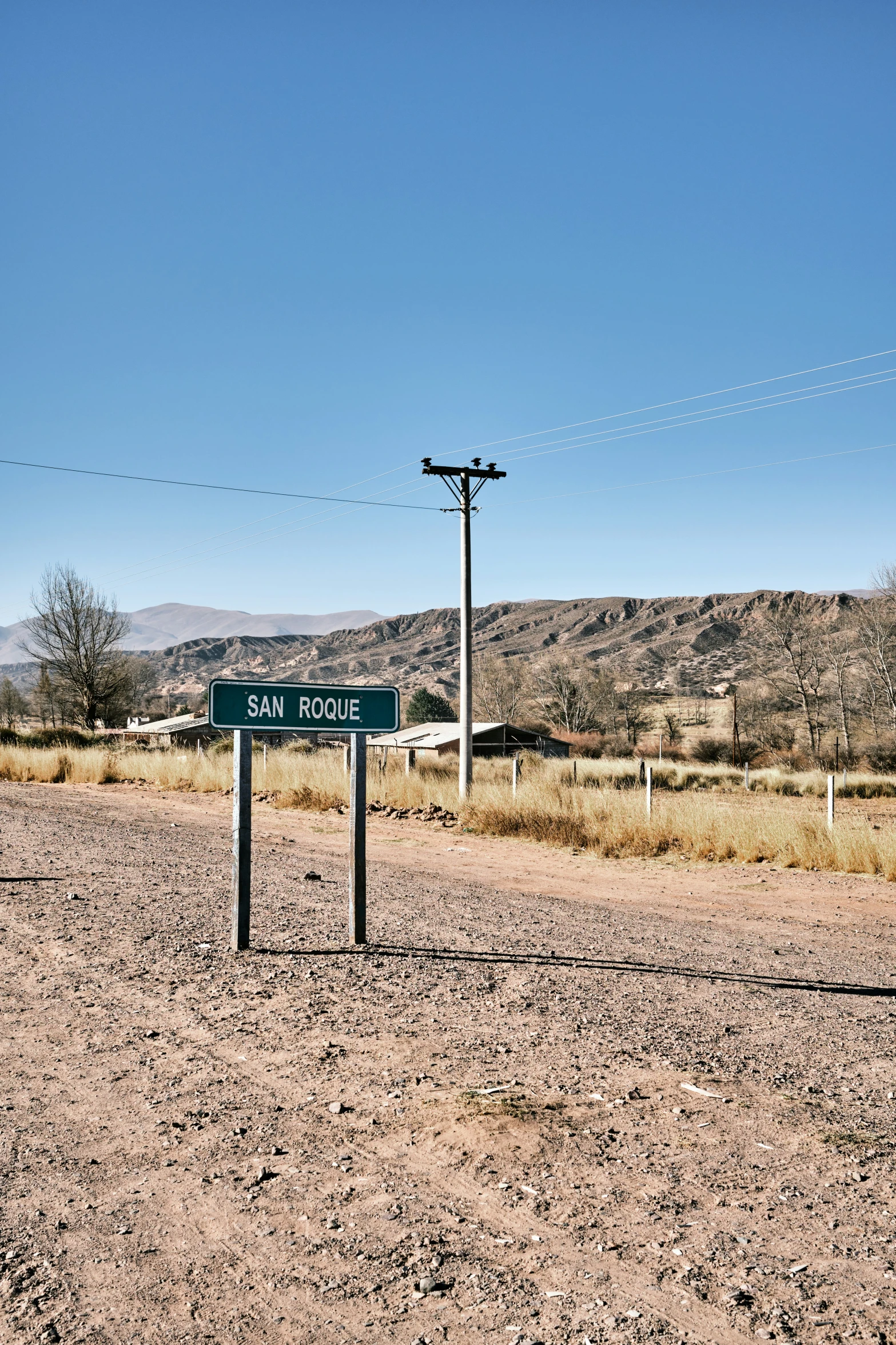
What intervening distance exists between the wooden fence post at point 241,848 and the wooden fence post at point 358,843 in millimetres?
835

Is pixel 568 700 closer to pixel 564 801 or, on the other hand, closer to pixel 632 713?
pixel 632 713

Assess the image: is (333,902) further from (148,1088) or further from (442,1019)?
(148,1088)

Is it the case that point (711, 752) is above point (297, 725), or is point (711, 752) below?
below

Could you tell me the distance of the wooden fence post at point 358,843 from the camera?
26.3 ft

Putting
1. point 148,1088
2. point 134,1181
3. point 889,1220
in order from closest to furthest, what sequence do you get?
point 889,1220 → point 134,1181 → point 148,1088

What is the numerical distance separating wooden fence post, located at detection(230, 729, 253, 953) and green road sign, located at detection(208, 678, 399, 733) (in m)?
0.16

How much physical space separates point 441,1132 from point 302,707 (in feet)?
13.9

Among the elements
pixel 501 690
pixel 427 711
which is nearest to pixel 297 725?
pixel 501 690

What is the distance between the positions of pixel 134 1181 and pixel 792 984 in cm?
503

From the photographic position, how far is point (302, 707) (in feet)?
26.3

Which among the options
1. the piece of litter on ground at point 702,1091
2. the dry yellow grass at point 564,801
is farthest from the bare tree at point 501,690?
the piece of litter on ground at point 702,1091

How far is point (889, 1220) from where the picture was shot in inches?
139

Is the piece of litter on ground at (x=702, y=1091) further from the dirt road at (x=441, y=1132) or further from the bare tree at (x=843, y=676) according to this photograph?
the bare tree at (x=843, y=676)

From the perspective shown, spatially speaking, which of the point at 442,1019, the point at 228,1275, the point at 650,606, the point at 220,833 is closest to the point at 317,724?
the point at 442,1019
